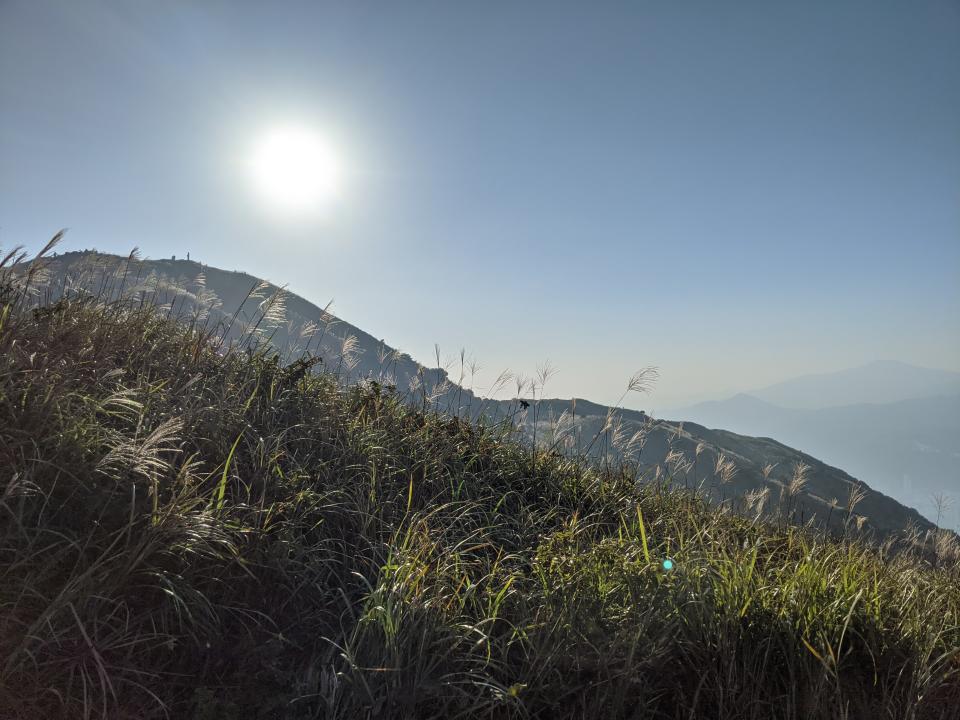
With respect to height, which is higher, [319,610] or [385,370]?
[385,370]

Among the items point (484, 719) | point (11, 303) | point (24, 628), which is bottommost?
point (484, 719)

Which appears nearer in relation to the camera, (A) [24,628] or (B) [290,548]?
(A) [24,628]

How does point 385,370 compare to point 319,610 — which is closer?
point 319,610

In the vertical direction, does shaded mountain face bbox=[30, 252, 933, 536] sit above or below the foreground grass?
above

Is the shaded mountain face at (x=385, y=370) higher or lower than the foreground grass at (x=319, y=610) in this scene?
higher

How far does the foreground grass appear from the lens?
2.51 m

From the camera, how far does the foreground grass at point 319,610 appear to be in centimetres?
251

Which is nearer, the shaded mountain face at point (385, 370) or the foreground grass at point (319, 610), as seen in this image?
the foreground grass at point (319, 610)

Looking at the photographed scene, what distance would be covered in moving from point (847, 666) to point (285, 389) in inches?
199

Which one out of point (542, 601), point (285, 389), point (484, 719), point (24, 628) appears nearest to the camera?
point (24, 628)

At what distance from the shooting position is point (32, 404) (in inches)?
122

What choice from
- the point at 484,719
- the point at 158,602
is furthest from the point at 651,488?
the point at 158,602

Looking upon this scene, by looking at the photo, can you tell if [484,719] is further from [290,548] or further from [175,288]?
[175,288]

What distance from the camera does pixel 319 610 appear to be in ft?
10.6
